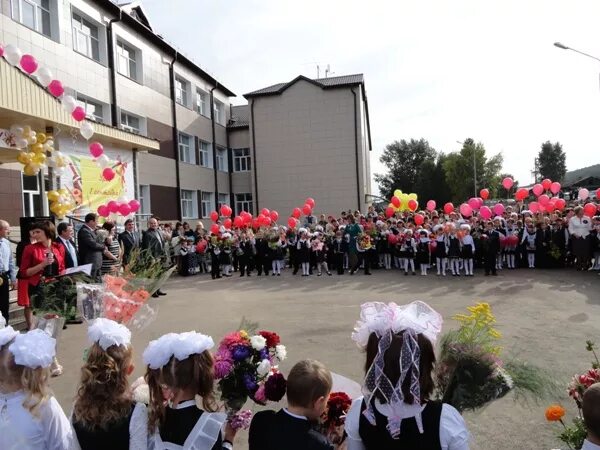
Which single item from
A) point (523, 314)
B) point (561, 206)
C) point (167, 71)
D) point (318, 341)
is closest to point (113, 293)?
point (318, 341)

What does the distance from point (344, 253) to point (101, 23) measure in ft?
44.4

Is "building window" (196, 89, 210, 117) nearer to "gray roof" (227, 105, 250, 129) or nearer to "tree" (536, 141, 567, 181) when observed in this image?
"gray roof" (227, 105, 250, 129)

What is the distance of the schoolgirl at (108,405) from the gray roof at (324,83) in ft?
86.8

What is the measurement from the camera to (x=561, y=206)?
52.4 ft

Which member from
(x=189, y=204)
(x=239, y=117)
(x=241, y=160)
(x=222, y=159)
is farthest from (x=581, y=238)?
(x=239, y=117)

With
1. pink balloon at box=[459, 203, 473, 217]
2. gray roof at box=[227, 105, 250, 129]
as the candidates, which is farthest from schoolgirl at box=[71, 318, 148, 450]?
gray roof at box=[227, 105, 250, 129]

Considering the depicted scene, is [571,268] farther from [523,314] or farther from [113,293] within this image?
[113,293]

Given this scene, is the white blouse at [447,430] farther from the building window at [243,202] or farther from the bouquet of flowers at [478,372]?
the building window at [243,202]

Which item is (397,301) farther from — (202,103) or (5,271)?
(202,103)

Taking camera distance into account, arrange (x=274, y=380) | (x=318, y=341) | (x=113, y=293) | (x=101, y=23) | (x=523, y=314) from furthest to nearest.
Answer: (x=101, y=23)
(x=523, y=314)
(x=318, y=341)
(x=113, y=293)
(x=274, y=380)

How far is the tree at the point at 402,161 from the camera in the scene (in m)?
64.1

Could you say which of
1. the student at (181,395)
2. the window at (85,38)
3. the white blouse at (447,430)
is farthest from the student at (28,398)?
the window at (85,38)

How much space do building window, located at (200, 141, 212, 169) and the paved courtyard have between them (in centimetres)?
1469

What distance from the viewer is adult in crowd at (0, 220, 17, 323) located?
22.4 feet
